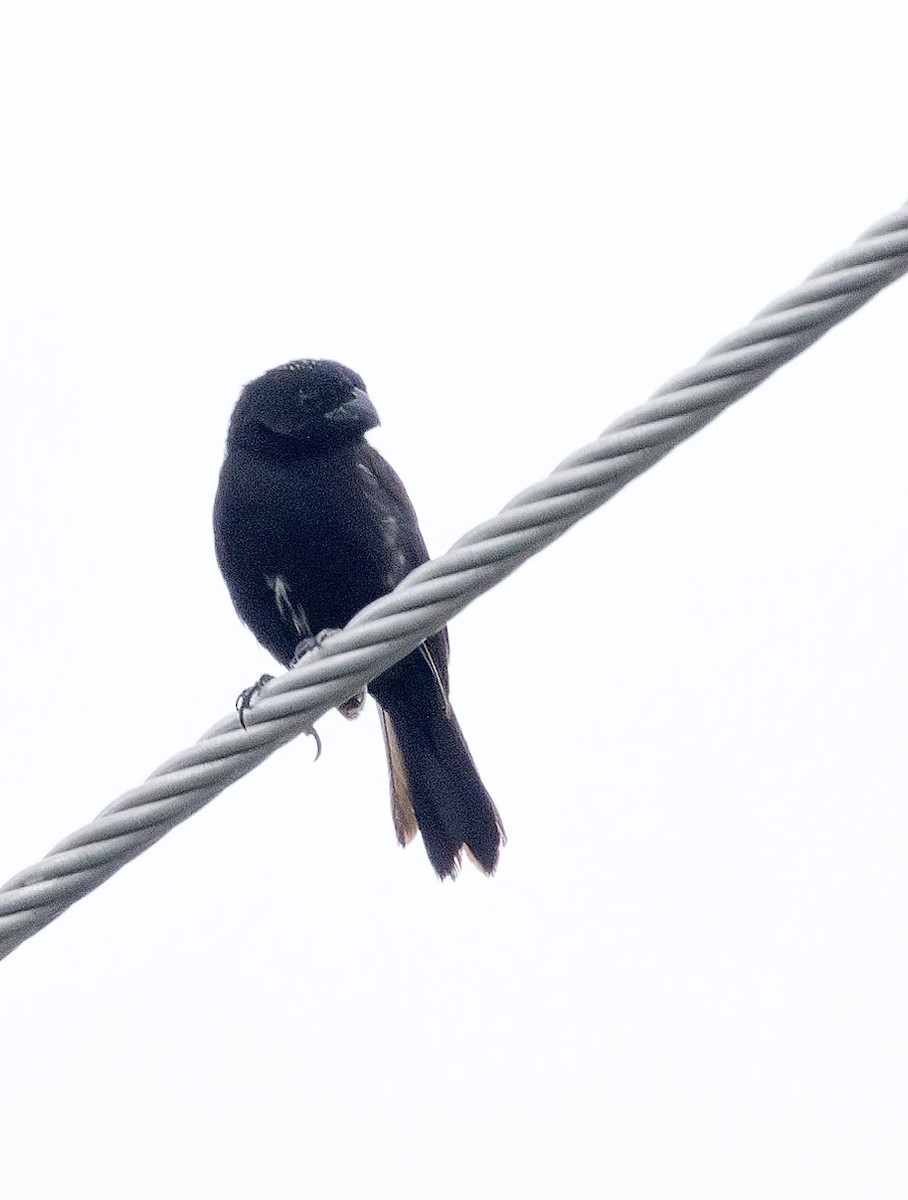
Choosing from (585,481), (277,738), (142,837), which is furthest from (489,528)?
(142,837)

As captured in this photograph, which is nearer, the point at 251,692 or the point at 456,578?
the point at 456,578

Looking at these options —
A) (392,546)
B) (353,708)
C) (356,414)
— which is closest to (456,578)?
(392,546)

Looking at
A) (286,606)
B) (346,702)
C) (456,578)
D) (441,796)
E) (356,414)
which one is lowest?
(456,578)

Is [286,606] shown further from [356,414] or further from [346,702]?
[356,414]

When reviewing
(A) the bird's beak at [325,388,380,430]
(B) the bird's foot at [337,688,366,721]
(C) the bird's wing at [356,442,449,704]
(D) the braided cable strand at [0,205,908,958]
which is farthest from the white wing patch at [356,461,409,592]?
(D) the braided cable strand at [0,205,908,958]

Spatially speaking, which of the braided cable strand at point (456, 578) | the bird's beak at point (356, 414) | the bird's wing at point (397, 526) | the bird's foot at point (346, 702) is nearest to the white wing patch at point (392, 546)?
the bird's wing at point (397, 526)

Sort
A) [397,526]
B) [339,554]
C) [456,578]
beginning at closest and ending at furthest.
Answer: [456,578], [339,554], [397,526]
